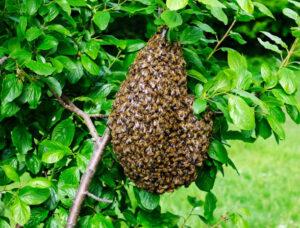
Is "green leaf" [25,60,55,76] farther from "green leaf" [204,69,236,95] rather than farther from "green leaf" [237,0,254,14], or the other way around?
"green leaf" [237,0,254,14]

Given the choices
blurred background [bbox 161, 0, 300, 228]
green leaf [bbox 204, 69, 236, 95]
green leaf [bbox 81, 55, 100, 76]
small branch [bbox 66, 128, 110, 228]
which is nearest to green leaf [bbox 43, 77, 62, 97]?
green leaf [bbox 81, 55, 100, 76]

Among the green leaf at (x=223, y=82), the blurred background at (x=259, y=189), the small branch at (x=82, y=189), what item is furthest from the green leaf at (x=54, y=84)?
the blurred background at (x=259, y=189)

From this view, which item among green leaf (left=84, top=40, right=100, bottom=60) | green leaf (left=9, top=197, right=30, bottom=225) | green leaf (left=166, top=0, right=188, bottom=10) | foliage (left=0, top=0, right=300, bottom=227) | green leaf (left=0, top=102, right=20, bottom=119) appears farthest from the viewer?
green leaf (left=84, top=40, right=100, bottom=60)

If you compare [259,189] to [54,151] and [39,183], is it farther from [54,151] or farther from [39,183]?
[39,183]

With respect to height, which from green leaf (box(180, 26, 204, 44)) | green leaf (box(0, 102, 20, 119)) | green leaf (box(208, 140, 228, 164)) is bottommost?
green leaf (box(208, 140, 228, 164))

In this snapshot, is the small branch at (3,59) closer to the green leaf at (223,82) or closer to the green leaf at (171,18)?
the green leaf at (171,18)

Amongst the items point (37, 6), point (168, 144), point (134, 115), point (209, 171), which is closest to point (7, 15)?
point (37, 6)
